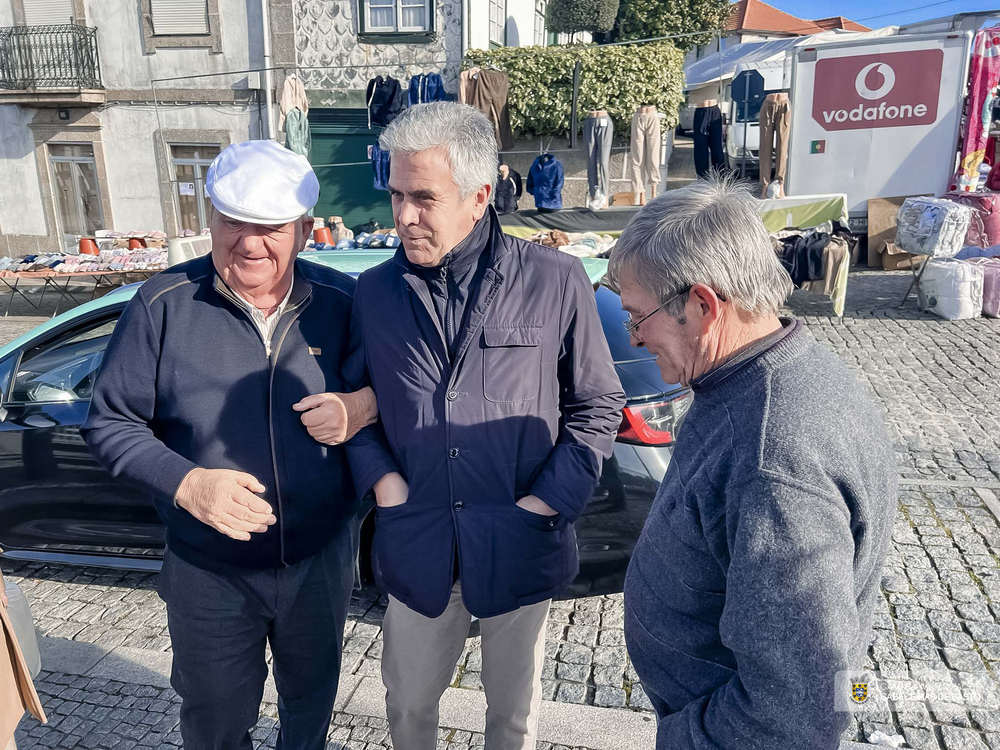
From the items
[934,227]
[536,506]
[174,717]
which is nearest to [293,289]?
[536,506]

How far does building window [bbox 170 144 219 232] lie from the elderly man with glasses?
658 inches

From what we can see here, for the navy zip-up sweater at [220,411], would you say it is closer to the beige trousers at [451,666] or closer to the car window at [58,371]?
the beige trousers at [451,666]

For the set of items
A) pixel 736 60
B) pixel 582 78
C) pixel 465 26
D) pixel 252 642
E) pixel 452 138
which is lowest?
pixel 252 642

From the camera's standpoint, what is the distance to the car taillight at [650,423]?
11.2 feet

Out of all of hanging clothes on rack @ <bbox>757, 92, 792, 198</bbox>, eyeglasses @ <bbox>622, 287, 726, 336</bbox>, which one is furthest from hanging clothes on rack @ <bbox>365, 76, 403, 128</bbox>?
eyeglasses @ <bbox>622, 287, 726, 336</bbox>

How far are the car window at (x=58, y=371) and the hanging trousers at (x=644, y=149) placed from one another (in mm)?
11395

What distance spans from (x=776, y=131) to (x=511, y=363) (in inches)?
503

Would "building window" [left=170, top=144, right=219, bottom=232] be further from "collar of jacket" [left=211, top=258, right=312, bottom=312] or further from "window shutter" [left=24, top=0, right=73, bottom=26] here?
"collar of jacket" [left=211, top=258, right=312, bottom=312]

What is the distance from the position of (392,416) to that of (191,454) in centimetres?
58

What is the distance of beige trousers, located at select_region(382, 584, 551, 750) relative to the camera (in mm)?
2324

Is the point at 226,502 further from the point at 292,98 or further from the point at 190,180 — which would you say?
the point at 190,180

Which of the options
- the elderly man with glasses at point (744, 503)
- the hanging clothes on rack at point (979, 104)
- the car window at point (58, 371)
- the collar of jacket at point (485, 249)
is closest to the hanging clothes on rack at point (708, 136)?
the hanging clothes on rack at point (979, 104)

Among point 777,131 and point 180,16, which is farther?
point 180,16

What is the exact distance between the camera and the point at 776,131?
13.4 metres
